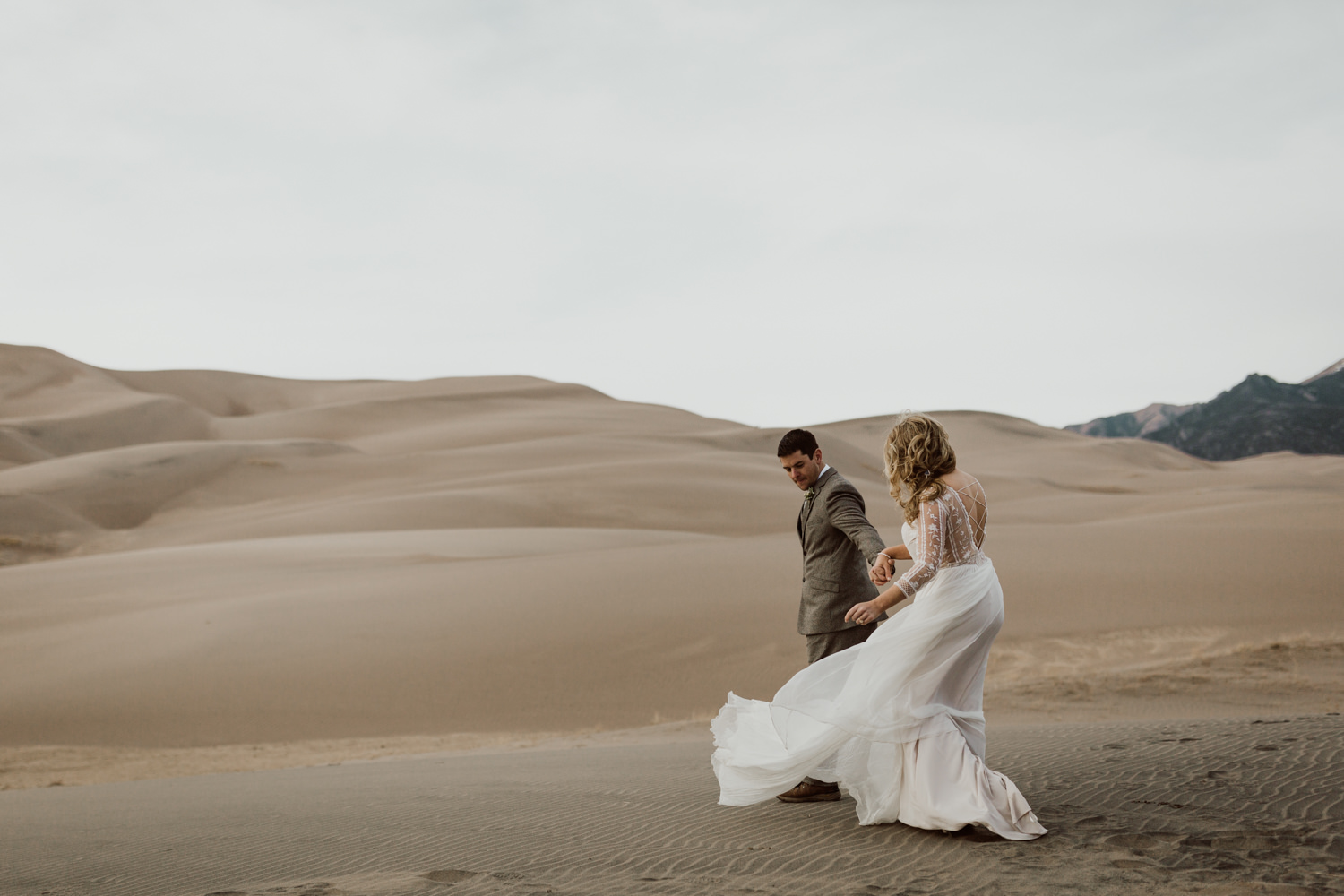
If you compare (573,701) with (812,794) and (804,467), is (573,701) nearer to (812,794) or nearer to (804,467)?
(812,794)

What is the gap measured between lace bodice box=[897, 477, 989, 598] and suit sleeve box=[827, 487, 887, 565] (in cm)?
34

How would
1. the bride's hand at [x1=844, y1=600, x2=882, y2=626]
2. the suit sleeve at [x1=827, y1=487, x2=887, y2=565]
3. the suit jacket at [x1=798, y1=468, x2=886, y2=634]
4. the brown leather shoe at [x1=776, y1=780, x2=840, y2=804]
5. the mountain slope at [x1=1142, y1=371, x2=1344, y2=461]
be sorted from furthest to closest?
1. the mountain slope at [x1=1142, y1=371, x2=1344, y2=461]
2. the brown leather shoe at [x1=776, y1=780, x2=840, y2=804]
3. the suit jacket at [x1=798, y1=468, x2=886, y2=634]
4. the suit sleeve at [x1=827, y1=487, x2=887, y2=565]
5. the bride's hand at [x1=844, y1=600, x2=882, y2=626]

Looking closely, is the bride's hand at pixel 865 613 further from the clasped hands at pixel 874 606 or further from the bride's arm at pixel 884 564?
the bride's arm at pixel 884 564

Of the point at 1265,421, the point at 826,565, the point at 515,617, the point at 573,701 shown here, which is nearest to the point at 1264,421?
the point at 1265,421

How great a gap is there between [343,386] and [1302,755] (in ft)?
341

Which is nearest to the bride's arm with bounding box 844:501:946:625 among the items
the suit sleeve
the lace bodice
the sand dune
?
the lace bodice

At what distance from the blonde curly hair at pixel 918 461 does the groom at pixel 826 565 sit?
0.56 metres

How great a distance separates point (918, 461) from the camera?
170 inches

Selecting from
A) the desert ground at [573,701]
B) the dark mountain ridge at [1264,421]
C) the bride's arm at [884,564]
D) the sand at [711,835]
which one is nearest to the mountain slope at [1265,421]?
the dark mountain ridge at [1264,421]

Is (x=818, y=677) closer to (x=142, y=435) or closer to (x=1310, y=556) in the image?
(x=1310, y=556)

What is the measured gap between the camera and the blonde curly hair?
433 centimetres

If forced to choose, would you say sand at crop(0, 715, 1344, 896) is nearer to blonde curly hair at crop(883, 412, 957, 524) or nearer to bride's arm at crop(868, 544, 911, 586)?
bride's arm at crop(868, 544, 911, 586)

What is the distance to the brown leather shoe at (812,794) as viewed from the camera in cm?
520

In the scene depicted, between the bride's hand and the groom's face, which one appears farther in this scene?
the groom's face
